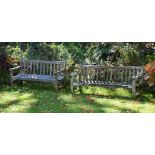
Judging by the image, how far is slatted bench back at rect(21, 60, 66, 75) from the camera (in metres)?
6.70

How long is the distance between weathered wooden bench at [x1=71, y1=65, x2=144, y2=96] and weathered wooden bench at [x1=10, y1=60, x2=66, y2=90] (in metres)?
0.24

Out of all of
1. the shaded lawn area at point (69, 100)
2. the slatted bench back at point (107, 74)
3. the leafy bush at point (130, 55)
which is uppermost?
the leafy bush at point (130, 55)

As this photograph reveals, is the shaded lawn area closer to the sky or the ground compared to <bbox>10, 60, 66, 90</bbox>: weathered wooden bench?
closer to the ground

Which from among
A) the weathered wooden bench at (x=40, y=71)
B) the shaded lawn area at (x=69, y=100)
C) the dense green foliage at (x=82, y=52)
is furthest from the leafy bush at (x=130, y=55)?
the weathered wooden bench at (x=40, y=71)

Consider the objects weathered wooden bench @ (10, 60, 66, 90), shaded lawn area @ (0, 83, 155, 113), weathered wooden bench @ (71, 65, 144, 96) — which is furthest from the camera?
weathered wooden bench @ (10, 60, 66, 90)

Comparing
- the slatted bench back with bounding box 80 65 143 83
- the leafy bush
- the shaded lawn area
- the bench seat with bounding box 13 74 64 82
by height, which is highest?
the leafy bush

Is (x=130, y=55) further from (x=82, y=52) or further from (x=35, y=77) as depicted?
(x=35, y=77)

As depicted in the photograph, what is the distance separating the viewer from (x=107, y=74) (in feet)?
21.9

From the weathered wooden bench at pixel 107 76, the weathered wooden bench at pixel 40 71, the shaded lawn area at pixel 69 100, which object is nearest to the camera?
the shaded lawn area at pixel 69 100

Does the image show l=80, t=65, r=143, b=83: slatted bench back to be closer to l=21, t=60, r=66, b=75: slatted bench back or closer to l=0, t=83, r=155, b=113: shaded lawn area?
l=0, t=83, r=155, b=113: shaded lawn area

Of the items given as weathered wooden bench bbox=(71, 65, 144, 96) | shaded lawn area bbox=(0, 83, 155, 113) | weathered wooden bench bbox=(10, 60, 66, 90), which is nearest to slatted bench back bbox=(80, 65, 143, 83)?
weathered wooden bench bbox=(71, 65, 144, 96)

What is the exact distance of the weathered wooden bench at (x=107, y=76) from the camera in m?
6.58

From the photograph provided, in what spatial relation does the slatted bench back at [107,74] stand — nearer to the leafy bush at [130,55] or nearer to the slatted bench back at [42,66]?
the leafy bush at [130,55]
